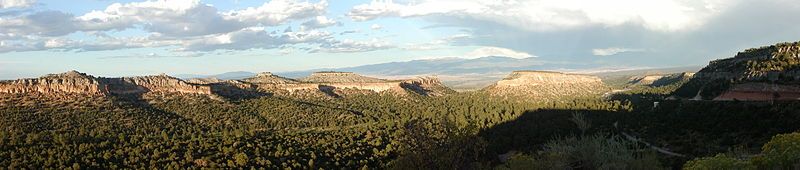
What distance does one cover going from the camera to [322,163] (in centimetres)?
5803

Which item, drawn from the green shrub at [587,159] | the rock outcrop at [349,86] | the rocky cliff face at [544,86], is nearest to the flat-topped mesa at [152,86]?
the rock outcrop at [349,86]

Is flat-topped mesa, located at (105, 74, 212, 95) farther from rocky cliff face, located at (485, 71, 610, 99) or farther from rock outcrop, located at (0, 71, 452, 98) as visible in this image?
rocky cliff face, located at (485, 71, 610, 99)

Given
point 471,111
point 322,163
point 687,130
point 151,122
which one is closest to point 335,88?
point 471,111

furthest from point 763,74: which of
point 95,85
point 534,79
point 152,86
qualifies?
point 534,79

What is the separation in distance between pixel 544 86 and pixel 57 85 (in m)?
118

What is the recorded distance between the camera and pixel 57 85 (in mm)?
90375

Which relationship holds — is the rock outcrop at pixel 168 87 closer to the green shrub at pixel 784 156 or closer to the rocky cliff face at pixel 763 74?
the rocky cliff face at pixel 763 74

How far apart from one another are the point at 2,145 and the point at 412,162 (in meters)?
44.0

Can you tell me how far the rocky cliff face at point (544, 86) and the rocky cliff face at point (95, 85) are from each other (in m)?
78.8

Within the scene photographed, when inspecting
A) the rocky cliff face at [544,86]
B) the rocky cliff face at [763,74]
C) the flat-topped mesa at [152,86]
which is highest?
the rocky cliff face at [763,74]

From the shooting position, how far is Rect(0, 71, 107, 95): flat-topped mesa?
86.4 m

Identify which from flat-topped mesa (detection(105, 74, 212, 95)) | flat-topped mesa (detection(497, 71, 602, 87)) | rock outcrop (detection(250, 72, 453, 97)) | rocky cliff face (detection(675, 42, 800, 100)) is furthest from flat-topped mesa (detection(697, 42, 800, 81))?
flat-topped mesa (detection(105, 74, 212, 95))

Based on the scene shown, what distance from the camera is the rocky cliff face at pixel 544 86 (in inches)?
6037

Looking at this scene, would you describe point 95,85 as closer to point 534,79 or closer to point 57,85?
point 57,85
